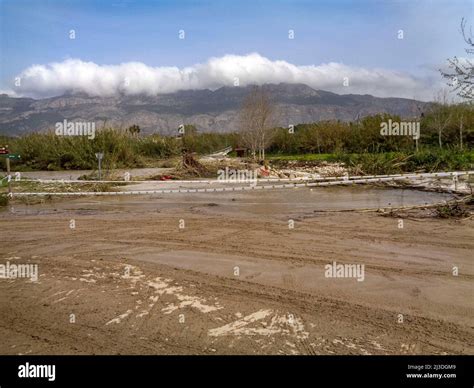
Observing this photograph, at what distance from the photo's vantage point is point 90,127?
1134 inches

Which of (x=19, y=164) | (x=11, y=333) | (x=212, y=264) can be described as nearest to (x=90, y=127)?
(x=19, y=164)

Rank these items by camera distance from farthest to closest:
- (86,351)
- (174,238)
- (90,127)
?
(90,127)
(174,238)
(86,351)

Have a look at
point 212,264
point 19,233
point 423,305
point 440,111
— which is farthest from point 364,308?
point 440,111

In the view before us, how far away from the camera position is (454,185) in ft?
55.7

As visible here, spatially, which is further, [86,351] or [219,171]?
[219,171]

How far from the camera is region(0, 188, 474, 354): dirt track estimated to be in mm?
4512

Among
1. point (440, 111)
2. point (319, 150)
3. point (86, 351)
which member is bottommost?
point (86, 351)

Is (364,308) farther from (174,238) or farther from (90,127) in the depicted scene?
(90,127)

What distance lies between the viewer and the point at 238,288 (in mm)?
6121

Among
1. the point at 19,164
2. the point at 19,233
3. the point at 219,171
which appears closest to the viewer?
the point at 19,233

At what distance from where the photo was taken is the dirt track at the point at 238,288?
4512 mm

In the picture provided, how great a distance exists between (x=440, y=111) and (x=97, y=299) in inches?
1360

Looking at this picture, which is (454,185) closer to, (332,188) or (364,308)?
(332,188)

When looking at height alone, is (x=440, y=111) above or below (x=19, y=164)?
above
